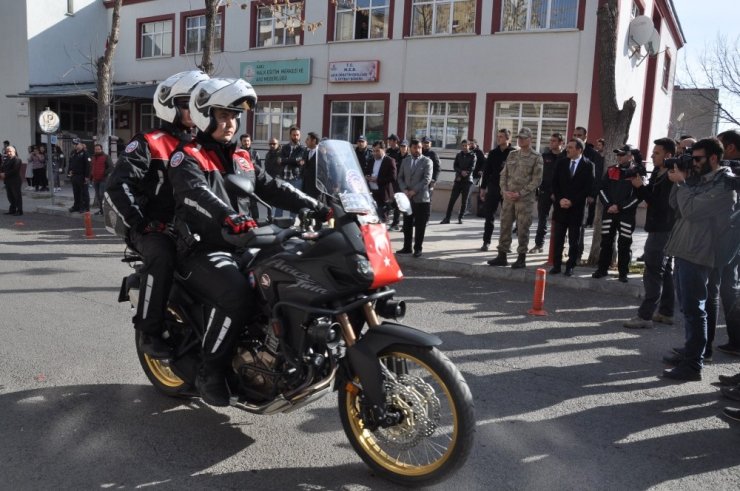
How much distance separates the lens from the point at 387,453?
3.39 metres

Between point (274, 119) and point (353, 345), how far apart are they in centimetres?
2154

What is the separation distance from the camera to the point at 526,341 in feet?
19.9

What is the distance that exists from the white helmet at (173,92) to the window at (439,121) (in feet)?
52.0

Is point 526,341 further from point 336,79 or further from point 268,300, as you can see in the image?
point 336,79

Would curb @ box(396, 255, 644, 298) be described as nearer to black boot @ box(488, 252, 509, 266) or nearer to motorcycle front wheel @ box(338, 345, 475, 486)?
black boot @ box(488, 252, 509, 266)

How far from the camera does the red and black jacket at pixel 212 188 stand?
11.5 ft

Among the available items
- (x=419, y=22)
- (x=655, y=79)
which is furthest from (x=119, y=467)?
(x=655, y=79)

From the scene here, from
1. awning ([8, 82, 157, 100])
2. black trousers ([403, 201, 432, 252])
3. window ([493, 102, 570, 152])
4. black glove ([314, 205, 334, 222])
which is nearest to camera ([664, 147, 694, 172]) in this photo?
black glove ([314, 205, 334, 222])

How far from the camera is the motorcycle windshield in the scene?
3.30 metres

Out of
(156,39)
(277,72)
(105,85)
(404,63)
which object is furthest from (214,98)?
(156,39)

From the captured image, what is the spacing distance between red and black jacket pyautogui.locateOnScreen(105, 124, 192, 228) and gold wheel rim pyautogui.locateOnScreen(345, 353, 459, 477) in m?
1.79

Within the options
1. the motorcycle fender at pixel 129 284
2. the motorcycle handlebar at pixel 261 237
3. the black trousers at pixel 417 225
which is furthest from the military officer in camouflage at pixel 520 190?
the motorcycle handlebar at pixel 261 237

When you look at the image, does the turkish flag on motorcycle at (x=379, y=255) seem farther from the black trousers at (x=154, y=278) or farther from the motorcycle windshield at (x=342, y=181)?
the black trousers at (x=154, y=278)

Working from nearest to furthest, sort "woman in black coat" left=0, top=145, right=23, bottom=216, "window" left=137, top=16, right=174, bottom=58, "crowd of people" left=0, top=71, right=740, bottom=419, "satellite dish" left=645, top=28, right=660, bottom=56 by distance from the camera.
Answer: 1. "crowd of people" left=0, top=71, right=740, bottom=419
2. "woman in black coat" left=0, top=145, right=23, bottom=216
3. "satellite dish" left=645, top=28, right=660, bottom=56
4. "window" left=137, top=16, right=174, bottom=58
